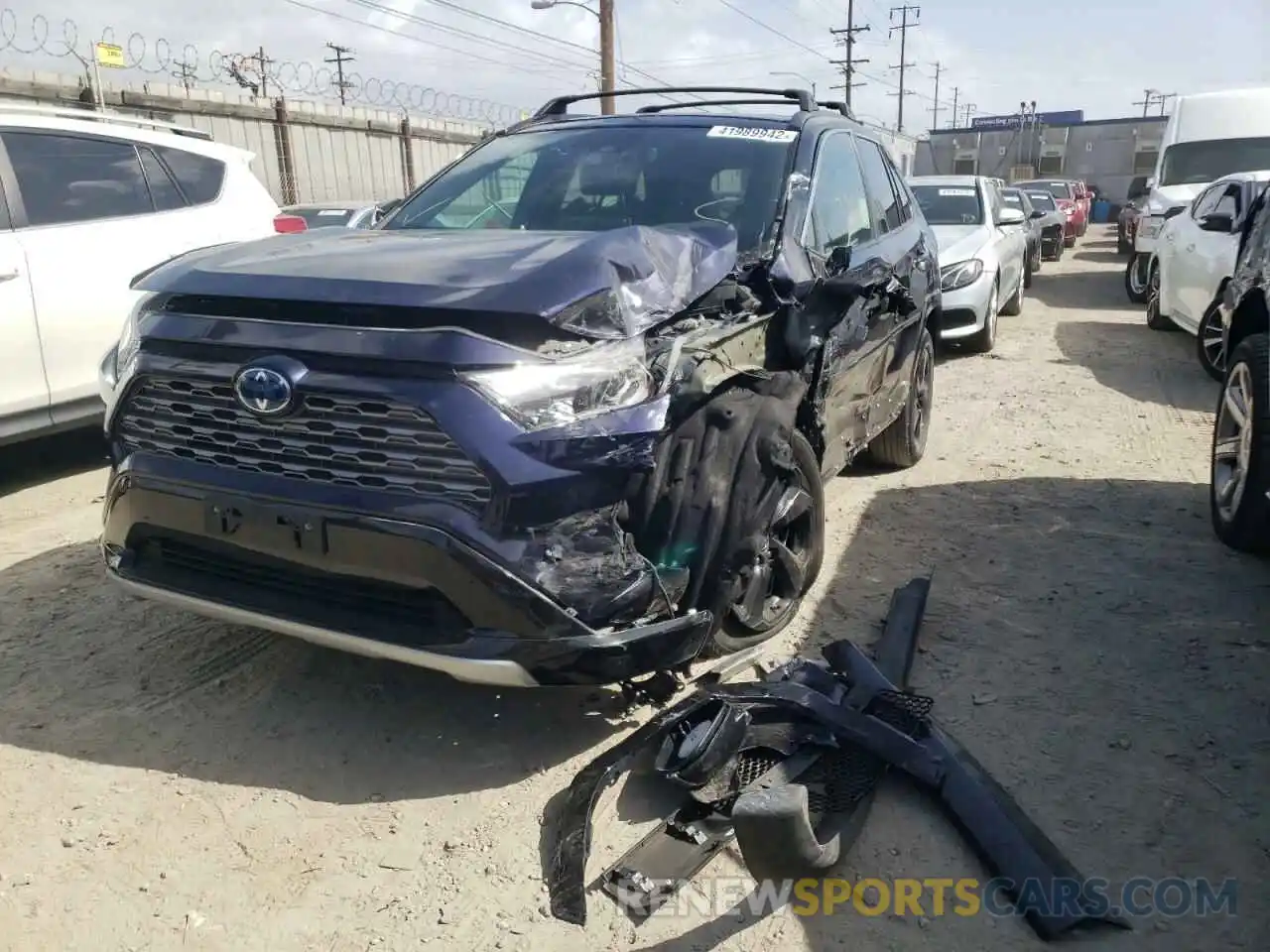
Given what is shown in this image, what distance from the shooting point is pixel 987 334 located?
9250 mm

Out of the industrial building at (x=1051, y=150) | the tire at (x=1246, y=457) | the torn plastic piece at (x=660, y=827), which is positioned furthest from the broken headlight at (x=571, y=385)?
the industrial building at (x=1051, y=150)

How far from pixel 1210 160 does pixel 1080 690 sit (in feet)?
37.3

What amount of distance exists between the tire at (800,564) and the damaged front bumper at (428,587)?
319 mm

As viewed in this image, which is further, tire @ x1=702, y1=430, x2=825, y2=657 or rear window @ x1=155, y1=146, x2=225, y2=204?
rear window @ x1=155, y1=146, x2=225, y2=204

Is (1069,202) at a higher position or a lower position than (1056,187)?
lower

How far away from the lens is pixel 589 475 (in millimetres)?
2482

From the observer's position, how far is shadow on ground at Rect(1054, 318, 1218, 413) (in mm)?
7594

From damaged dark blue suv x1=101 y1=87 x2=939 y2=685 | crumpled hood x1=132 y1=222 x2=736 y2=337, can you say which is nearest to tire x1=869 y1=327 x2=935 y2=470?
damaged dark blue suv x1=101 y1=87 x2=939 y2=685

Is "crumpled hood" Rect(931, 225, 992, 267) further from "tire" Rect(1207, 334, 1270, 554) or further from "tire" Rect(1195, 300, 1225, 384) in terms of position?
"tire" Rect(1207, 334, 1270, 554)

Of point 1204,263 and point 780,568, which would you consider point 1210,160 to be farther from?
point 780,568

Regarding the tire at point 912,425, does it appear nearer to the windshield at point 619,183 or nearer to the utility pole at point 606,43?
the windshield at point 619,183

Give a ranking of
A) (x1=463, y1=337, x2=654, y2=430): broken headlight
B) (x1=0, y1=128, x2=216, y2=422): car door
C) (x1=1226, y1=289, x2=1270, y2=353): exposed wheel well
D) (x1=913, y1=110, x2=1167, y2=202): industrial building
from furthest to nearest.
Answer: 1. (x1=913, y1=110, x2=1167, y2=202): industrial building
2. (x1=0, y1=128, x2=216, y2=422): car door
3. (x1=1226, y1=289, x2=1270, y2=353): exposed wheel well
4. (x1=463, y1=337, x2=654, y2=430): broken headlight

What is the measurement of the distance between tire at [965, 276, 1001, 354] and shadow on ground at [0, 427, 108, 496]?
7.23 m

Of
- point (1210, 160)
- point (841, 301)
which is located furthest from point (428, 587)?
point (1210, 160)
